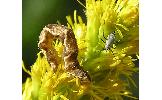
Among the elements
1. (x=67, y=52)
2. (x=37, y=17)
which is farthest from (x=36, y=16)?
(x=67, y=52)

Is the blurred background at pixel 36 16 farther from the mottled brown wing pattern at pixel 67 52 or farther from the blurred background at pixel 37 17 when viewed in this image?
the mottled brown wing pattern at pixel 67 52

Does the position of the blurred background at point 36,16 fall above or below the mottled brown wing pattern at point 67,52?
above

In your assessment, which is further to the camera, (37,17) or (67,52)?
(37,17)

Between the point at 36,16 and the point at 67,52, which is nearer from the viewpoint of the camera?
the point at 67,52

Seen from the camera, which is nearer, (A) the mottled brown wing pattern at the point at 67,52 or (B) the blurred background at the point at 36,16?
(A) the mottled brown wing pattern at the point at 67,52

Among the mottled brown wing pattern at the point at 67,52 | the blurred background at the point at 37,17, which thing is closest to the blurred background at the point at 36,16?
the blurred background at the point at 37,17

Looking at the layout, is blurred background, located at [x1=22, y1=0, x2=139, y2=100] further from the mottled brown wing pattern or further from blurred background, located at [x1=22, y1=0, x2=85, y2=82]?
the mottled brown wing pattern

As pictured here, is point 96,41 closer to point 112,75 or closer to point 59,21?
point 112,75

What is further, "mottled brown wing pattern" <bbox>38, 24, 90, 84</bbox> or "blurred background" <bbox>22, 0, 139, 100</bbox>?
"blurred background" <bbox>22, 0, 139, 100</bbox>

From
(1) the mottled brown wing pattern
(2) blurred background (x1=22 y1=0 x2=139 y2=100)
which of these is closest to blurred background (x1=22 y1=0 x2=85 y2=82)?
(2) blurred background (x1=22 y1=0 x2=139 y2=100)

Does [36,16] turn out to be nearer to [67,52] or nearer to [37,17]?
[37,17]
